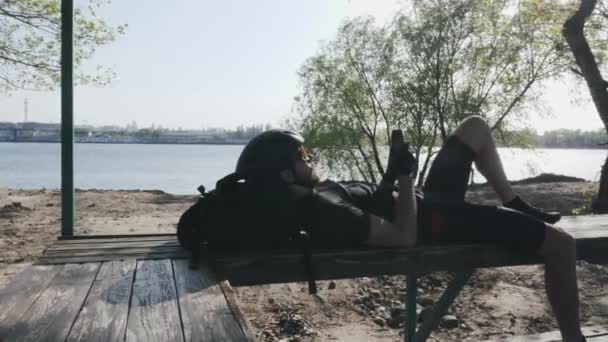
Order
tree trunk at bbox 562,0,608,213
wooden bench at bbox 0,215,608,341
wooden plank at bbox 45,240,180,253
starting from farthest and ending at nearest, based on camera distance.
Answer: tree trunk at bbox 562,0,608,213 < wooden plank at bbox 45,240,180,253 < wooden bench at bbox 0,215,608,341

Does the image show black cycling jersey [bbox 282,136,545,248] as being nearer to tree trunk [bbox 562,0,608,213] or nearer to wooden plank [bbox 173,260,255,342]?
wooden plank [bbox 173,260,255,342]

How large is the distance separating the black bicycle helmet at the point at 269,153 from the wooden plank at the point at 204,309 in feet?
2.21

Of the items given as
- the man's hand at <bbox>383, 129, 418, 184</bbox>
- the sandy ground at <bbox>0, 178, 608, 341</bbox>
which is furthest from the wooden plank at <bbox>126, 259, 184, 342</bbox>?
the sandy ground at <bbox>0, 178, 608, 341</bbox>

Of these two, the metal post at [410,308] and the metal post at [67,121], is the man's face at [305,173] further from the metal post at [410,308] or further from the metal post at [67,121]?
the metal post at [67,121]

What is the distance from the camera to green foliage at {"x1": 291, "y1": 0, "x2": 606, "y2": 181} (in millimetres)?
19484

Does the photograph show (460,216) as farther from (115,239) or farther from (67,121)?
(67,121)

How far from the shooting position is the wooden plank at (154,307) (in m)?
2.02

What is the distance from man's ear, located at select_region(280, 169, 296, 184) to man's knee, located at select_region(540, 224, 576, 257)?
173 centimetres

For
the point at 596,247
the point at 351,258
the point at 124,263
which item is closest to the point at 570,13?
the point at 596,247

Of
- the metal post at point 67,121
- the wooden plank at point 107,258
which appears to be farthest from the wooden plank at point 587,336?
the metal post at point 67,121

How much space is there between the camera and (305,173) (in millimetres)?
3240

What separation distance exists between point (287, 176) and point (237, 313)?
3.62 feet

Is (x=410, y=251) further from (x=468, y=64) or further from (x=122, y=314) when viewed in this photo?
(x=468, y=64)

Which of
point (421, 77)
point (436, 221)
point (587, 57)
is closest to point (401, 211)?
point (436, 221)
